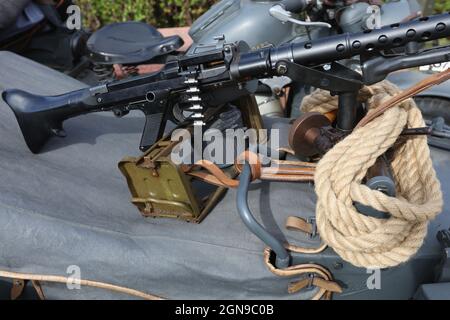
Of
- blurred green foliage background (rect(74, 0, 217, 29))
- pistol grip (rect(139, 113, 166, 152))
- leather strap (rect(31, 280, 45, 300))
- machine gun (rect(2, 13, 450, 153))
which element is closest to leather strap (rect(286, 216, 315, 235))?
machine gun (rect(2, 13, 450, 153))

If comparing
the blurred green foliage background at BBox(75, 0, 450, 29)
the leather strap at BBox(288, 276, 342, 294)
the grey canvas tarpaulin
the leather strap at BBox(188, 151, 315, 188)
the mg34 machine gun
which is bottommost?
the blurred green foliage background at BBox(75, 0, 450, 29)

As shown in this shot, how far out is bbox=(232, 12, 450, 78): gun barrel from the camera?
0.78 meters

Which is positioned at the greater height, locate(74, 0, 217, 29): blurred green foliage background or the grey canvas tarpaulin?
the grey canvas tarpaulin

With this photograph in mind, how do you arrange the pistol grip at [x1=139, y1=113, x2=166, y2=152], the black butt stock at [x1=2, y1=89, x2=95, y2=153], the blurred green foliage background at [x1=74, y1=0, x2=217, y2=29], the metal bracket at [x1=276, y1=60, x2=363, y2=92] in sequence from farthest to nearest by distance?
the blurred green foliage background at [x1=74, y1=0, x2=217, y2=29], the black butt stock at [x1=2, y1=89, x2=95, y2=153], the pistol grip at [x1=139, y1=113, x2=166, y2=152], the metal bracket at [x1=276, y1=60, x2=363, y2=92]

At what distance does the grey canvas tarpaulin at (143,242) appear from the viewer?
910 mm

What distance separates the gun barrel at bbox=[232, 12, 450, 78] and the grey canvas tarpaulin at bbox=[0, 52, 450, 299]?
332mm

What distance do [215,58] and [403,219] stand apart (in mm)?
503

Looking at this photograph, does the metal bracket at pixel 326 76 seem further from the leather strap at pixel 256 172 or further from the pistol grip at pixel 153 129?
the pistol grip at pixel 153 129

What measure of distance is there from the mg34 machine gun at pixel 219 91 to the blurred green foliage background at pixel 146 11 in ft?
8.85

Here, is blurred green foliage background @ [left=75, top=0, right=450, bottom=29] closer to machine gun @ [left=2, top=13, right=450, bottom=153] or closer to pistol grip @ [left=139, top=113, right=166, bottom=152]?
machine gun @ [left=2, top=13, right=450, bottom=153]

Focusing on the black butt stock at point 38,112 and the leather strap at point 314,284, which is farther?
the black butt stock at point 38,112

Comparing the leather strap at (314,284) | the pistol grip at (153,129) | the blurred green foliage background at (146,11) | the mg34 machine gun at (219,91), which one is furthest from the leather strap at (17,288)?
the blurred green foliage background at (146,11)

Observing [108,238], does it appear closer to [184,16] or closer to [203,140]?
[203,140]

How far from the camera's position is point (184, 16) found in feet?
12.2
